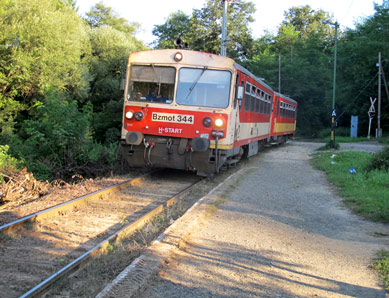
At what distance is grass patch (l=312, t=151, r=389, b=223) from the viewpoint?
7.75 meters

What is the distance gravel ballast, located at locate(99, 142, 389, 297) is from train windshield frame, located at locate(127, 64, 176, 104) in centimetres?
298

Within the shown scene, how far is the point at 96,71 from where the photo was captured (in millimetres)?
28656

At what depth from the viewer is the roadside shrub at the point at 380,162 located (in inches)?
480

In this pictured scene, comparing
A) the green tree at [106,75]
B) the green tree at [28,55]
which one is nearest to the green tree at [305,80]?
the green tree at [106,75]

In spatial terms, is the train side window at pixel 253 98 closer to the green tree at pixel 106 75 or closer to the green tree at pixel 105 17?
the green tree at pixel 106 75

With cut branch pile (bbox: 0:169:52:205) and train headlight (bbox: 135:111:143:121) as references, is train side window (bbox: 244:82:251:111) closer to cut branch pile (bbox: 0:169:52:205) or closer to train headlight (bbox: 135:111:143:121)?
train headlight (bbox: 135:111:143:121)

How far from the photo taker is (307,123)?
47750 mm

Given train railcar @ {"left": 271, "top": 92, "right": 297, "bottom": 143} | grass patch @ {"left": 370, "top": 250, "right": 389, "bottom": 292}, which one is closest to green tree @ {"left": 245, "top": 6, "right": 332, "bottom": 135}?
train railcar @ {"left": 271, "top": 92, "right": 297, "bottom": 143}

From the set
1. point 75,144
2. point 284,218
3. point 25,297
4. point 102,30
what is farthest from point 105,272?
point 102,30

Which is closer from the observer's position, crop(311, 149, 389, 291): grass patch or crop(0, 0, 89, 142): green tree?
crop(311, 149, 389, 291): grass patch

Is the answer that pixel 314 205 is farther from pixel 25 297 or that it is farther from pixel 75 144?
pixel 75 144

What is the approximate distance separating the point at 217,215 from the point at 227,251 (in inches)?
75.9

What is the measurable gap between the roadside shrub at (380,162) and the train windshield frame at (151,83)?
6.71 m

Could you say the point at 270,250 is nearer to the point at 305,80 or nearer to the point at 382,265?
the point at 382,265
